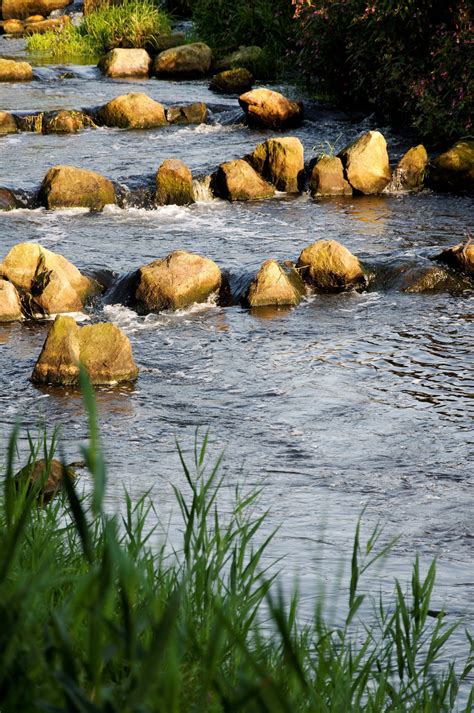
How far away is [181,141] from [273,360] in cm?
847

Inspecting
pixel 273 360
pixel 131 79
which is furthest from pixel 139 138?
pixel 273 360

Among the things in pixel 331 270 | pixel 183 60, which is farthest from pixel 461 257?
pixel 183 60

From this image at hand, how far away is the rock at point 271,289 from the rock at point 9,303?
1887 millimetres

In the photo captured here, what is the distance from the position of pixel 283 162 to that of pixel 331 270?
155 inches

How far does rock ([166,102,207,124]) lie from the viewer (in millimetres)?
16938

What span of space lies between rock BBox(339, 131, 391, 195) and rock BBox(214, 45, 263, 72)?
7895mm

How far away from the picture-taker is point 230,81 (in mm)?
19688

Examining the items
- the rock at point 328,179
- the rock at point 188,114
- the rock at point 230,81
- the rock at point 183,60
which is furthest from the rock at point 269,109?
the rock at point 183,60

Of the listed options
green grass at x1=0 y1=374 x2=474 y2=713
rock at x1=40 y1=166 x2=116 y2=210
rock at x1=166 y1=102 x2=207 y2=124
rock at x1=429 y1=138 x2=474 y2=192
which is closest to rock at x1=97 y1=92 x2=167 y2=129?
rock at x1=166 y1=102 x2=207 y2=124

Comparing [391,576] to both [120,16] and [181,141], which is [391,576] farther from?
[120,16]

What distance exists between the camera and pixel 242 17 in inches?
857

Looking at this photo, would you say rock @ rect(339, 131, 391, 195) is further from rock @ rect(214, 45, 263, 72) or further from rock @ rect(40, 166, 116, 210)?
rock @ rect(214, 45, 263, 72)

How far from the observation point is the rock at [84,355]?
741 centimetres

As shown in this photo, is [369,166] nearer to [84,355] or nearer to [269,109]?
[269,109]
